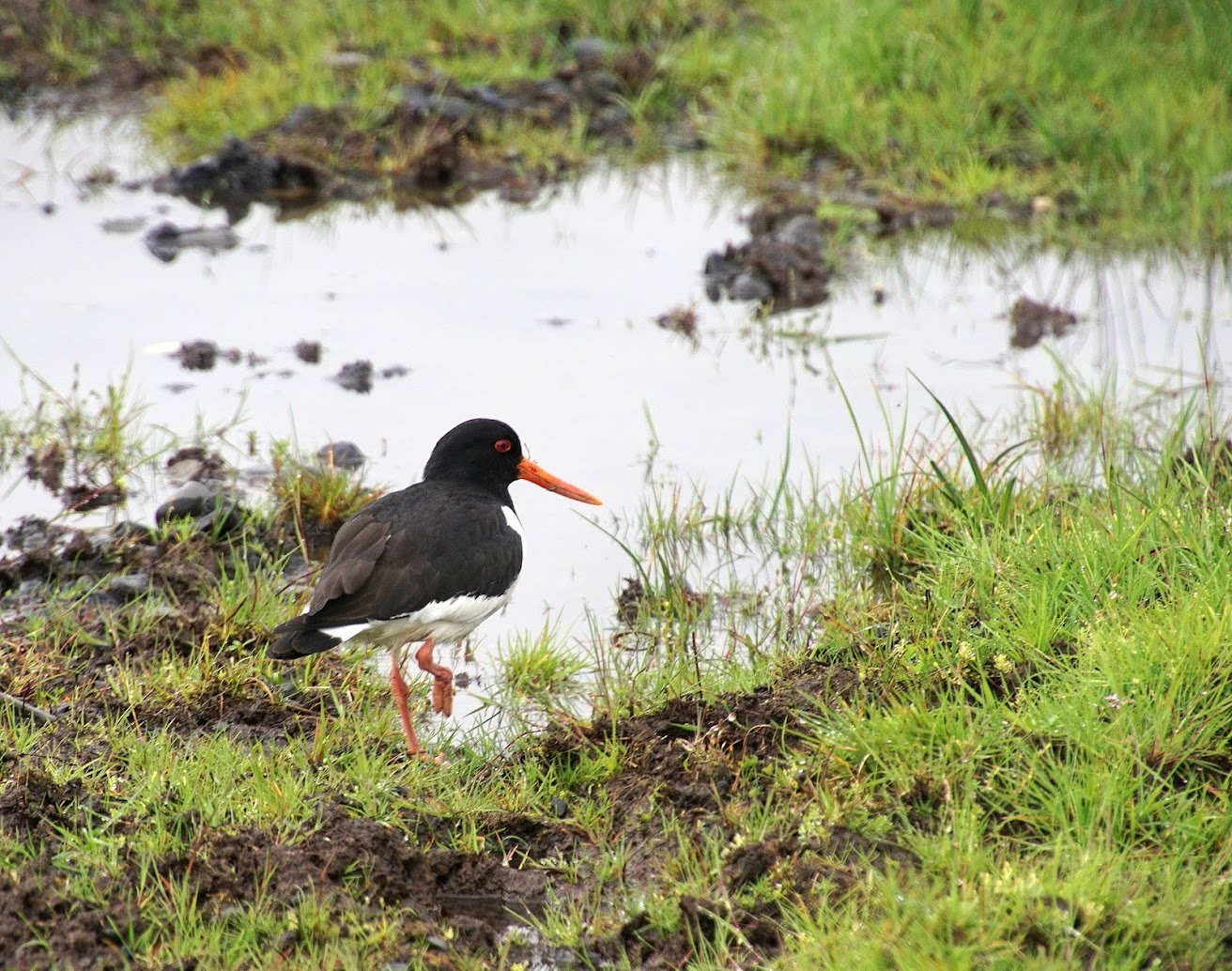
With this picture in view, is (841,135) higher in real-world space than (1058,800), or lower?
higher

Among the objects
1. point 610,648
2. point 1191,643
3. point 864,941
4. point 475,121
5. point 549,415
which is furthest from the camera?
point 475,121

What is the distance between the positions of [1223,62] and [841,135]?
246 centimetres

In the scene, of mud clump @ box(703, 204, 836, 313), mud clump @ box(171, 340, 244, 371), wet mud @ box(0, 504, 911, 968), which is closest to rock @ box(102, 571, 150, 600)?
wet mud @ box(0, 504, 911, 968)

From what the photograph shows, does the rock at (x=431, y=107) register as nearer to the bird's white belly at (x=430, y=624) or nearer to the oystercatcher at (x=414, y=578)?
the oystercatcher at (x=414, y=578)

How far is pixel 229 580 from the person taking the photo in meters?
5.23

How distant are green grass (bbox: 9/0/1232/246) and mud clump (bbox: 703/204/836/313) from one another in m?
1.01

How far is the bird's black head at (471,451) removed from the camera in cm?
525

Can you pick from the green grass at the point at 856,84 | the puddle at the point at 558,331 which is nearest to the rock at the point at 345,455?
the puddle at the point at 558,331

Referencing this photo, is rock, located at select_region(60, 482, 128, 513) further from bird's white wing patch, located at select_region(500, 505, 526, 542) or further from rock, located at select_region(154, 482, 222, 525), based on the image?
bird's white wing patch, located at select_region(500, 505, 526, 542)

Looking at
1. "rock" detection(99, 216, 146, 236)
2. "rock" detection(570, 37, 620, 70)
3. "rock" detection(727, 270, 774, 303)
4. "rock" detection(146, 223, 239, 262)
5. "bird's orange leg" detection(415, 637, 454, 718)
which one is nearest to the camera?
"bird's orange leg" detection(415, 637, 454, 718)

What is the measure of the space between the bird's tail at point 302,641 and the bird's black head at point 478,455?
1051 mm

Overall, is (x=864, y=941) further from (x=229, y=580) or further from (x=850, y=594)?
(x=229, y=580)

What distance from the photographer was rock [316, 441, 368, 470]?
6.28m

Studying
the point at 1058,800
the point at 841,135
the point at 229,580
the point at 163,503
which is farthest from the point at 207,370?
the point at 1058,800
